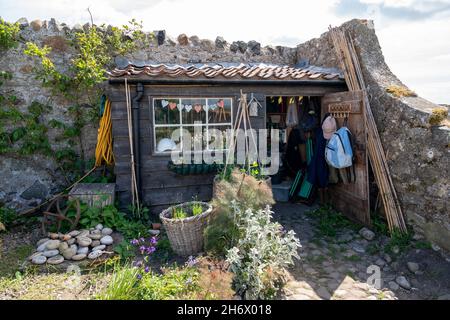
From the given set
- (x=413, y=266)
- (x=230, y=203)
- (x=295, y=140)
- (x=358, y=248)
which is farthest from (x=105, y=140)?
(x=413, y=266)

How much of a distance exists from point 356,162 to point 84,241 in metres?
4.55

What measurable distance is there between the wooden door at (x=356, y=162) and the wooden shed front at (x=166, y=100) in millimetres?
590

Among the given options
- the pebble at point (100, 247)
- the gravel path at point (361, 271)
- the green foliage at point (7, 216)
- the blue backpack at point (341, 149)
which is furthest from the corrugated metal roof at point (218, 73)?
the green foliage at point (7, 216)

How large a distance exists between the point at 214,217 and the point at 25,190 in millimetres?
4197

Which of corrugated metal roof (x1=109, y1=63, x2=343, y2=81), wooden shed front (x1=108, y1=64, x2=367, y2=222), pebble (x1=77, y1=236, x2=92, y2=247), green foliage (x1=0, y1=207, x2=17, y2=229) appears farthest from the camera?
green foliage (x1=0, y1=207, x2=17, y2=229)

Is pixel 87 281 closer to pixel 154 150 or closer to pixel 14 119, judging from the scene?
pixel 154 150

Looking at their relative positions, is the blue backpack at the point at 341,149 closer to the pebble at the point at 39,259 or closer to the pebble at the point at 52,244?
the pebble at the point at 52,244

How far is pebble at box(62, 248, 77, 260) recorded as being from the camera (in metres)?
4.30

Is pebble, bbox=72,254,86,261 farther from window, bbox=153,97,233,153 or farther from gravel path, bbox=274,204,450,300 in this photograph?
gravel path, bbox=274,204,450,300

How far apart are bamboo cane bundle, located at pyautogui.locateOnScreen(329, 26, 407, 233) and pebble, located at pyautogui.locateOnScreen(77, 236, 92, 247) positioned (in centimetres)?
457

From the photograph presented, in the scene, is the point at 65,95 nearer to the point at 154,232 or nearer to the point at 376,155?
the point at 154,232

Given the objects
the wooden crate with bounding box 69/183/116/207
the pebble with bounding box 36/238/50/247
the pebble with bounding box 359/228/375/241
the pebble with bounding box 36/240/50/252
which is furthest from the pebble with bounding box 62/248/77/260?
the pebble with bounding box 359/228/375/241

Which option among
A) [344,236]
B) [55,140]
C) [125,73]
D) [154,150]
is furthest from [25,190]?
[344,236]

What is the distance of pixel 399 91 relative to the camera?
16.6 feet
